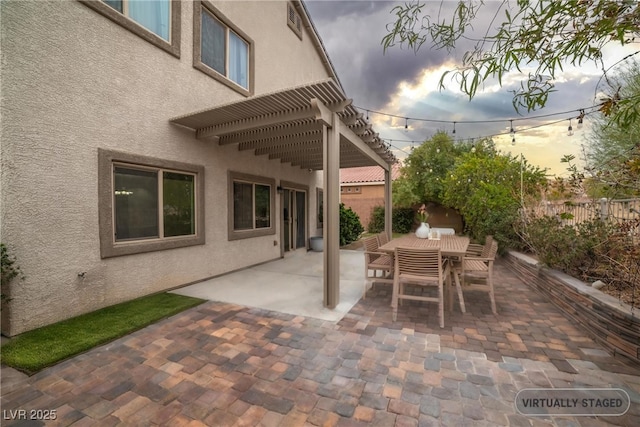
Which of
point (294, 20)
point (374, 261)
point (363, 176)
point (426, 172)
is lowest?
point (374, 261)

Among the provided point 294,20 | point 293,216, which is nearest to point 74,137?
point 293,216

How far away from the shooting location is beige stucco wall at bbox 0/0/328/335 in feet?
11.2

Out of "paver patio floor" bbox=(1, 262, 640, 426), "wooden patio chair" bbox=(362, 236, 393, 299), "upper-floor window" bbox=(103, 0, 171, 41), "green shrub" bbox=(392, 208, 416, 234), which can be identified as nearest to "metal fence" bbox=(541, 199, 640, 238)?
"paver patio floor" bbox=(1, 262, 640, 426)

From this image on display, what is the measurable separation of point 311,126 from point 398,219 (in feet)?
41.2

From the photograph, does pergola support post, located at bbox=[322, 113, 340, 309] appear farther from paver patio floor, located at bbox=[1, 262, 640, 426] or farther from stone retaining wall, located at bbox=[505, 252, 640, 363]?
stone retaining wall, located at bbox=[505, 252, 640, 363]

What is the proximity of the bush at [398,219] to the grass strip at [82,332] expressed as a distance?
1339 cm

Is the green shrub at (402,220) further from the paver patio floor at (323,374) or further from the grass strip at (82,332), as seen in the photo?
the grass strip at (82,332)

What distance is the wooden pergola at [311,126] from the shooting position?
4168mm

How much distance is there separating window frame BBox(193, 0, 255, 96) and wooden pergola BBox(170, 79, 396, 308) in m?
1.44

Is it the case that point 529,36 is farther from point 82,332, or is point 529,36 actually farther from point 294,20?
point 294,20

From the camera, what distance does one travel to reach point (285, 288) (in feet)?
18.2

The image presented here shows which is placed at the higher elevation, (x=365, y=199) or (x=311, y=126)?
(x=311, y=126)

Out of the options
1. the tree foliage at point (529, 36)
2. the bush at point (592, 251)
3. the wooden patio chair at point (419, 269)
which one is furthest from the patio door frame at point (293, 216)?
the tree foliage at point (529, 36)

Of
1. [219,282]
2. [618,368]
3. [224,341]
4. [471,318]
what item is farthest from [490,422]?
[219,282]
